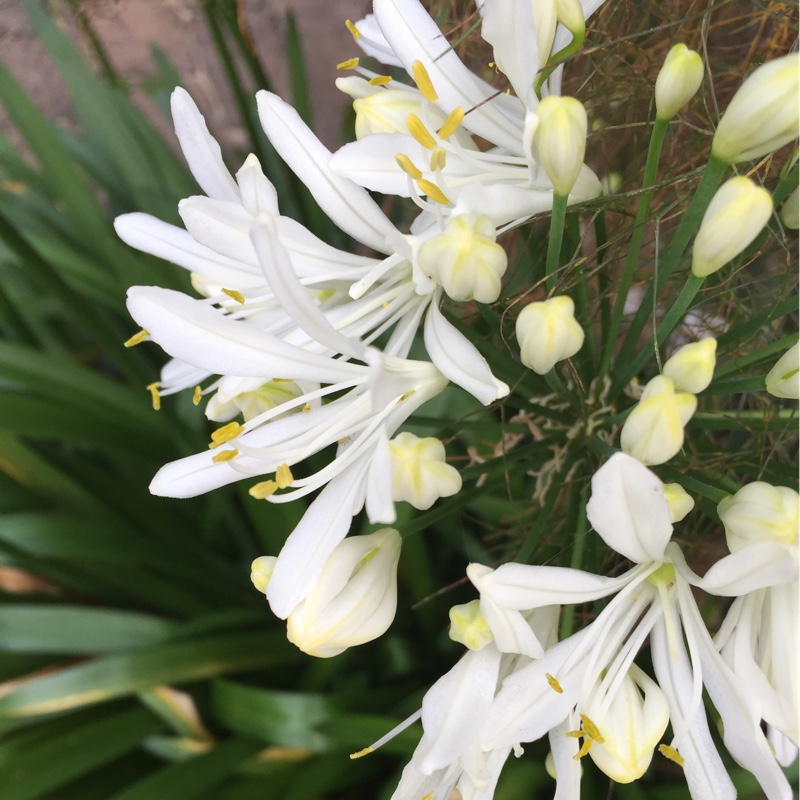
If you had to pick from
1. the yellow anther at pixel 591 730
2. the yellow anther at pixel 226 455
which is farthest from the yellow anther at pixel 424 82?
the yellow anther at pixel 591 730

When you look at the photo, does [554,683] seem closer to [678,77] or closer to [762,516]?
[762,516]

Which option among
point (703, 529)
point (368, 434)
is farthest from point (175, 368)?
point (703, 529)

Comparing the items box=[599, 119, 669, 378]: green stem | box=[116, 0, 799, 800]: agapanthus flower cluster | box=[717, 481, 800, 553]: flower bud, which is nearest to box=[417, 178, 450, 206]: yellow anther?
box=[116, 0, 799, 800]: agapanthus flower cluster

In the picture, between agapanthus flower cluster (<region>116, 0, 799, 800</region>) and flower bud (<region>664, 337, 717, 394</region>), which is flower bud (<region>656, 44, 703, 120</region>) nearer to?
agapanthus flower cluster (<region>116, 0, 799, 800</region>)

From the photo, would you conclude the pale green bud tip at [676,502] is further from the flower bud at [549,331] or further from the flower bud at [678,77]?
the flower bud at [678,77]

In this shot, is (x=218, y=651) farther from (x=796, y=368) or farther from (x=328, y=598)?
(x=796, y=368)

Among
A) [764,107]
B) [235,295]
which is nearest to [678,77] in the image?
[764,107]
